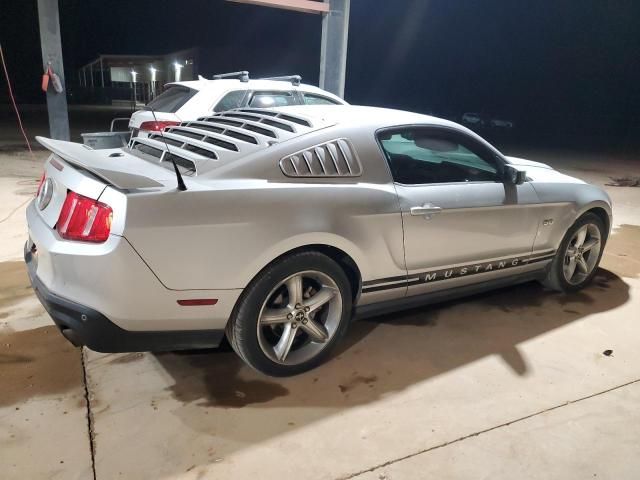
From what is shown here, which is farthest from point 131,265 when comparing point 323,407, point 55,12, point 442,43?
point 442,43

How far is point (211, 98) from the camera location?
21.1 ft

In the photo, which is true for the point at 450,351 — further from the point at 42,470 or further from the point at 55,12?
the point at 55,12

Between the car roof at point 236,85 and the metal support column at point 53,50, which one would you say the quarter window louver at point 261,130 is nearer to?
the car roof at point 236,85

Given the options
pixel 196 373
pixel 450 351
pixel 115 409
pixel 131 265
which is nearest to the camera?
pixel 131 265

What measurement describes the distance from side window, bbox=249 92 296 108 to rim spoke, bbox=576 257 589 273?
4301mm

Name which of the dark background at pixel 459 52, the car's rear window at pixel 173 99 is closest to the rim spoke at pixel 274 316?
the car's rear window at pixel 173 99

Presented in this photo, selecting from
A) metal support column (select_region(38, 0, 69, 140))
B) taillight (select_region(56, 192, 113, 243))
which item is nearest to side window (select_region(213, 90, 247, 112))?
metal support column (select_region(38, 0, 69, 140))

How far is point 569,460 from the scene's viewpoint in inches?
93.5

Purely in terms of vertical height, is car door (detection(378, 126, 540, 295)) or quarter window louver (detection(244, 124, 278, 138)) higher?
quarter window louver (detection(244, 124, 278, 138))

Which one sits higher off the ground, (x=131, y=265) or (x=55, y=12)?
(x=55, y=12)

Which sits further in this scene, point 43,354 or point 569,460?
point 43,354

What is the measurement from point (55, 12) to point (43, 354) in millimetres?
7649

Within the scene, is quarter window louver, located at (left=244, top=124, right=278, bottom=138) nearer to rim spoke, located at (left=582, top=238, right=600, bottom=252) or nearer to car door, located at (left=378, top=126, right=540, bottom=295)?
car door, located at (left=378, top=126, right=540, bottom=295)

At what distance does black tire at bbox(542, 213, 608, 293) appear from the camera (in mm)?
4145
